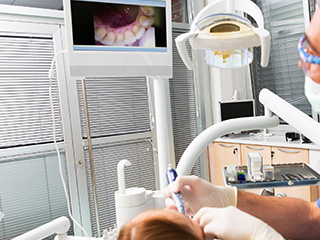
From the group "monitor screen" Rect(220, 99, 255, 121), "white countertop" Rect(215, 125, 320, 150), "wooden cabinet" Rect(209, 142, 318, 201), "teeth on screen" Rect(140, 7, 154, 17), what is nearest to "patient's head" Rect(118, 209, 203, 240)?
"teeth on screen" Rect(140, 7, 154, 17)

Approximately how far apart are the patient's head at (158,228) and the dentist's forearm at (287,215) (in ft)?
2.07

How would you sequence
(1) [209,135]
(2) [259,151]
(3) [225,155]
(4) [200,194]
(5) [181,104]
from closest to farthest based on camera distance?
(4) [200,194] < (1) [209,135] < (2) [259,151] < (3) [225,155] < (5) [181,104]

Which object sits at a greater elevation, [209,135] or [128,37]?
[128,37]

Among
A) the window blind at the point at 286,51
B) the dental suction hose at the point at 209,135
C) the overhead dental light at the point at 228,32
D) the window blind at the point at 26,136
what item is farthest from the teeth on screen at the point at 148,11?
the window blind at the point at 286,51

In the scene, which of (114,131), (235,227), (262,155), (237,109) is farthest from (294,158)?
(235,227)

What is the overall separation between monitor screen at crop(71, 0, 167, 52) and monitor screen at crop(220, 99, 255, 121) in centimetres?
264

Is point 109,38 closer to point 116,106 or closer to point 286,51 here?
point 116,106

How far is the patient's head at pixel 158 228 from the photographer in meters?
0.60

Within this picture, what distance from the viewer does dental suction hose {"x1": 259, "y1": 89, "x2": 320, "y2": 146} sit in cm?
109

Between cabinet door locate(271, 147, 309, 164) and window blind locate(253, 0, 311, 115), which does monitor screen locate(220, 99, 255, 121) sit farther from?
cabinet door locate(271, 147, 309, 164)

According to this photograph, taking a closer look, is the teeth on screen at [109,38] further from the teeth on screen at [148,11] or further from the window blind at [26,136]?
the window blind at [26,136]

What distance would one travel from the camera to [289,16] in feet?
12.5

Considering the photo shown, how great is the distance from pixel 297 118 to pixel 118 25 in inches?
28.8

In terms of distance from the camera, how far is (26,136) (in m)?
2.82
